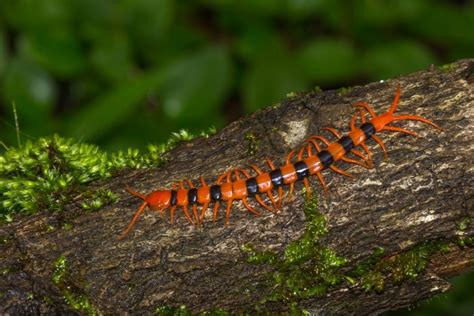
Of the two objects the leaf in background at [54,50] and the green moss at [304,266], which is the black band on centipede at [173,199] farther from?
the leaf in background at [54,50]

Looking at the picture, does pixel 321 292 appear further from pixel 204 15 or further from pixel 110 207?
pixel 204 15

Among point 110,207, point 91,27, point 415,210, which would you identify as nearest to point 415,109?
point 415,210

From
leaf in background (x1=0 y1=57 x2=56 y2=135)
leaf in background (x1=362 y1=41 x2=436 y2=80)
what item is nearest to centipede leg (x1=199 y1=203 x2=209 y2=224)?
leaf in background (x1=0 y1=57 x2=56 y2=135)

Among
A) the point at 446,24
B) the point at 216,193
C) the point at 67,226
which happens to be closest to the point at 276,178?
the point at 216,193

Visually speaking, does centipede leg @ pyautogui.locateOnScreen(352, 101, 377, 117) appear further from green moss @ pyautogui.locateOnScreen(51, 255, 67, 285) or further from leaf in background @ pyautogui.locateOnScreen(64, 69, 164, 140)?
leaf in background @ pyautogui.locateOnScreen(64, 69, 164, 140)

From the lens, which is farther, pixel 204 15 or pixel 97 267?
pixel 204 15

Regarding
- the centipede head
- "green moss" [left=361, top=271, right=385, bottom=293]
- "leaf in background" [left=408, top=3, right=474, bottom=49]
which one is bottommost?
"green moss" [left=361, top=271, right=385, bottom=293]
